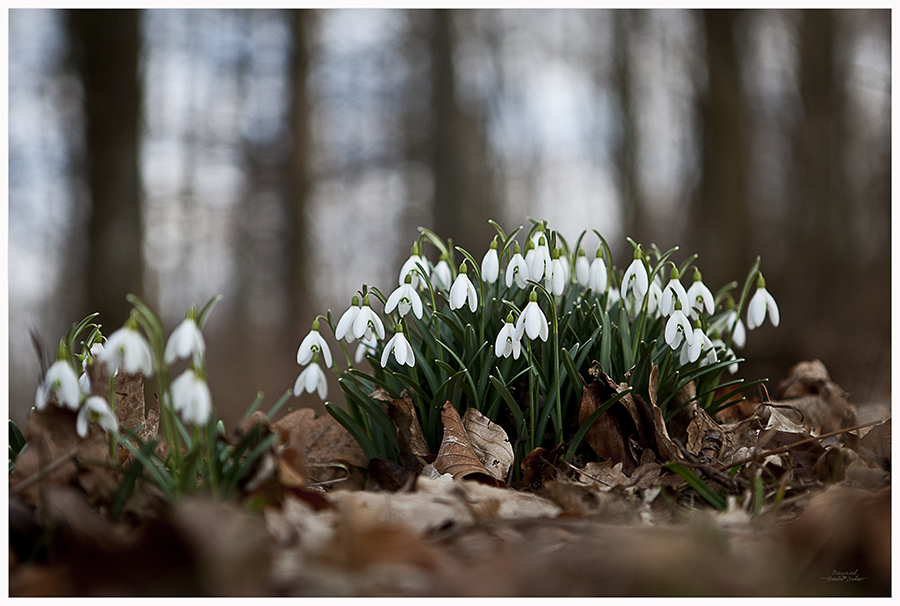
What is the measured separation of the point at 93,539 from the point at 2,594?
0.59 ft

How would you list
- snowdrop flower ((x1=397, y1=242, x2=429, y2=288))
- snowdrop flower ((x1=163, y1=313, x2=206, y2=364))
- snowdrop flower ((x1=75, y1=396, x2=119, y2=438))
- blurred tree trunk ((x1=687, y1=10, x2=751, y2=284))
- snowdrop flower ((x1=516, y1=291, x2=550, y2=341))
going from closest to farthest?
snowdrop flower ((x1=163, y1=313, x2=206, y2=364)) → snowdrop flower ((x1=75, y1=396, x2=119, y2=438)) → snowdrop flower ((x1=516, y1=291, x2=550, y2=341)) → snowdrop flower ((x1=397, y1=242, x2=429, y2=288)) → blurred tree trunk ((x1=687, y1=10, x2=751, y2=284))

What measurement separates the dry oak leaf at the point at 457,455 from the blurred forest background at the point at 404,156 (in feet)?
12.4

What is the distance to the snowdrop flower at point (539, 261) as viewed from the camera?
5.17 ft

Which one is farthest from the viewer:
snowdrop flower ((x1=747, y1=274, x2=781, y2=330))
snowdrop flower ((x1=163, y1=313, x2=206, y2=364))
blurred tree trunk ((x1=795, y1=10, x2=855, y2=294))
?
blurred tree trunk ((x1=795, y1=10, x2=855, y2=294))

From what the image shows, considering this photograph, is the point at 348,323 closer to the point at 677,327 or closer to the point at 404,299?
the point at 404,299

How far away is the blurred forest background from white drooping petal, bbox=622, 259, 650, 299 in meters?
3.74

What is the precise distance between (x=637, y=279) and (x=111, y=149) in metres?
4.36

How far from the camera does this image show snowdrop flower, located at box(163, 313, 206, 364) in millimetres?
953

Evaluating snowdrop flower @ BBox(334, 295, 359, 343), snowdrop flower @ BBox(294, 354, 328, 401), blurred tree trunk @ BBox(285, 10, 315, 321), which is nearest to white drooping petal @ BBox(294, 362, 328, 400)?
snowdrop flower @ BBox(294, 354, 328, 401)

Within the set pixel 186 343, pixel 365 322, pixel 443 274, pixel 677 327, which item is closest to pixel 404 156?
pixel 443 274

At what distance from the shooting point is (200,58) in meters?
6.93

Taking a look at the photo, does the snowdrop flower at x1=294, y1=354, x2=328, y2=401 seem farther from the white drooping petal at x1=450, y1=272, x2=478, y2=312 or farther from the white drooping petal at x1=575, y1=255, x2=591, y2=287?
the white drooping petal at x1=575, y1=255, x2=591, y2=287
